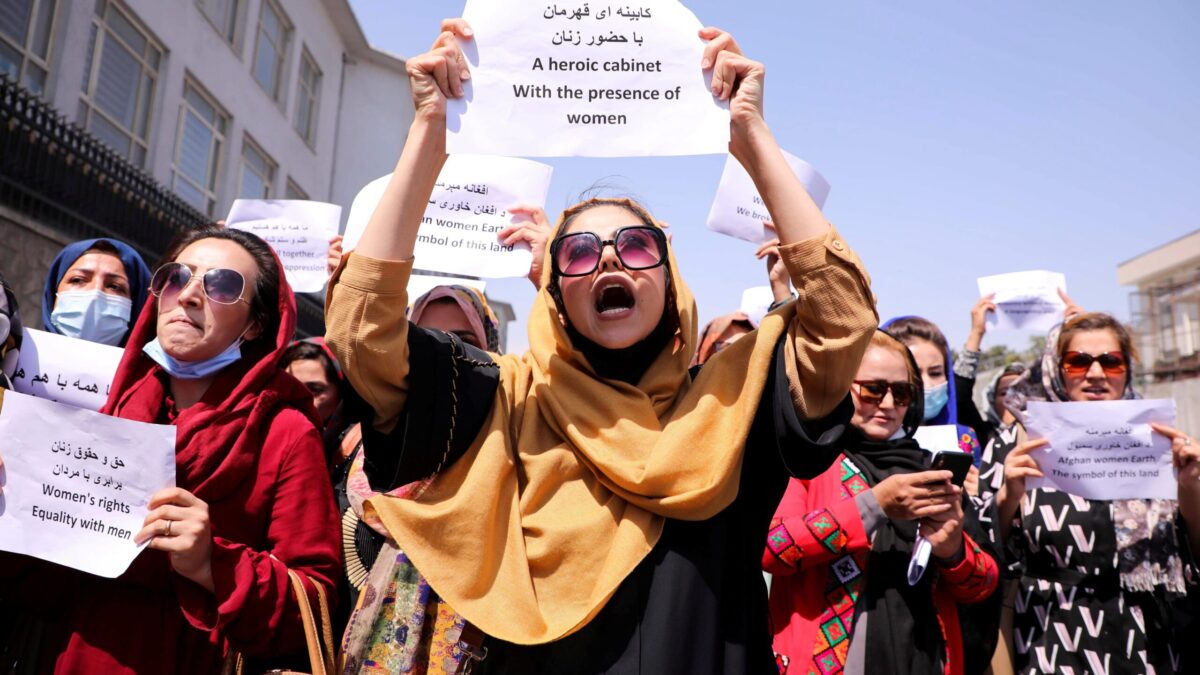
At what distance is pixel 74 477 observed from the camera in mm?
1867

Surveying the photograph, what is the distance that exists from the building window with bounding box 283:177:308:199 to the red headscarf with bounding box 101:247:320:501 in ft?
57.5

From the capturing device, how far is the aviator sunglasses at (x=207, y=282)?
7.34ft

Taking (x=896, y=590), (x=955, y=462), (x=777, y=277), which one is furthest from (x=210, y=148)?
(x=955, y=462)

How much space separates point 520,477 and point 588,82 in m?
0.94

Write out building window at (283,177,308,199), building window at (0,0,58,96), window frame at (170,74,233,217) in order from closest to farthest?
1. building window at (0,0,58,96)
2. window frame at (170,74,233,217)
3. building window at (283,177,308,199)

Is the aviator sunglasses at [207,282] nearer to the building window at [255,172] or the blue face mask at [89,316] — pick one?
the blue face mask at [89,316]

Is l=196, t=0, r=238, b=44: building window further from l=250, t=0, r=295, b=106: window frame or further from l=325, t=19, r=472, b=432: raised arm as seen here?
l=325, t=19, r=472, b=432: raised arm

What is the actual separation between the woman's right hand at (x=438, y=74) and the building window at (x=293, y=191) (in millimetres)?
18032

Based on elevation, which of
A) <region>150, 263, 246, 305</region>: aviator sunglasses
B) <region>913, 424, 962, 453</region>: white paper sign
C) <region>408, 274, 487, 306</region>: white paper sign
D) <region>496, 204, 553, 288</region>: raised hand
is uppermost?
<region>496, 204, 553, 288</region>: raised hand

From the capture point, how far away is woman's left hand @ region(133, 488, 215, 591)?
181 cm

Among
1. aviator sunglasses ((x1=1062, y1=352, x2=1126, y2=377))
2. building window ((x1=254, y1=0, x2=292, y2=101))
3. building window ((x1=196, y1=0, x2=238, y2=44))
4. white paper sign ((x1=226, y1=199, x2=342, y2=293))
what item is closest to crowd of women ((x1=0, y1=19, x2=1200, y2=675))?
aviator sunglasses ((x1=1062, y1=352, x2=1126, y2=377))

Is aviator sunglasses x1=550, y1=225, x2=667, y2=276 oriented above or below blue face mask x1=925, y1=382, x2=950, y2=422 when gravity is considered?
above

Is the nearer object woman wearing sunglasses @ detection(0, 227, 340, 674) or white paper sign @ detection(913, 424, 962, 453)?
woman wearing sunglasses @ detection(0, 227, 340, 674)

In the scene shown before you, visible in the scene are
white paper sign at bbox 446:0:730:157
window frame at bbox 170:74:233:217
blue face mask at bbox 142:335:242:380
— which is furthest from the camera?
window frame at bbox 170:74:233:217
